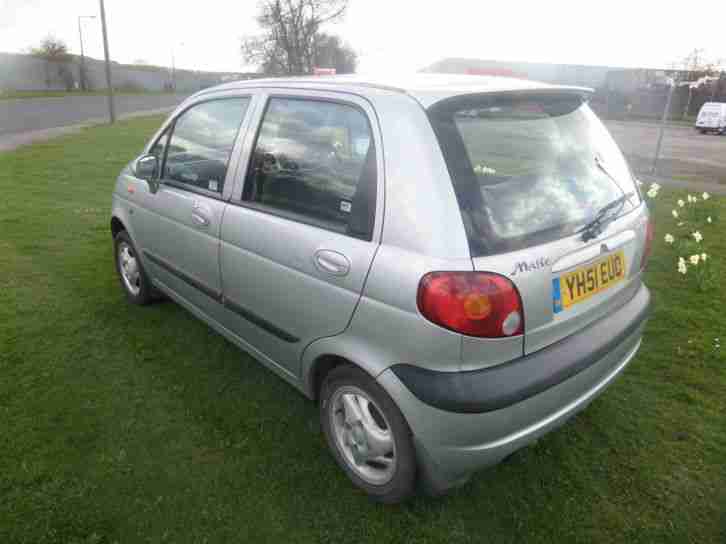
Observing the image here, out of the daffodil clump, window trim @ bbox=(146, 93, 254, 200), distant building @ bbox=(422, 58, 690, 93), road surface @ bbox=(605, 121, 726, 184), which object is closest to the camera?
window trim @ bbox=(146, 93, 254, 200)

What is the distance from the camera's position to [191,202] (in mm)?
3004

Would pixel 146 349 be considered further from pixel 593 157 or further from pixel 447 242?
pixel 593 157

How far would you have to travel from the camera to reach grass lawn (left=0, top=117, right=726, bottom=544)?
218cm

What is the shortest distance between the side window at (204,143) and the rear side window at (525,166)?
1.31 m

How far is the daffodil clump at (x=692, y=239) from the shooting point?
175 inches

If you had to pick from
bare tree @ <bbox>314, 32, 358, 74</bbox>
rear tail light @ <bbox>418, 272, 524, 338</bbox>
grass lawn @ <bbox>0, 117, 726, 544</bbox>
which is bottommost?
grass lawn @ <bbox>0, 117, 726, 544</bbox>

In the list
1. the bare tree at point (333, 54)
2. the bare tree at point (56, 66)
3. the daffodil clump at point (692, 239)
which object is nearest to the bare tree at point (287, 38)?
the bare tree at point (333, 54)

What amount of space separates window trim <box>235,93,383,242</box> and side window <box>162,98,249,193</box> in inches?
7.3

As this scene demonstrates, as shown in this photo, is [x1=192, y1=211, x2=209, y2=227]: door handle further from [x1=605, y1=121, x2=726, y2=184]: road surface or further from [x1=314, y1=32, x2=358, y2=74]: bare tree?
[x1=314, y1=32, x2=358, y2=74]: bare tree

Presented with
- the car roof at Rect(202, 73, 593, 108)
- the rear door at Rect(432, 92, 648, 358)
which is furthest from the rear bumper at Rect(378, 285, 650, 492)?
the car roof at Rect(202, 73, 593, 108)

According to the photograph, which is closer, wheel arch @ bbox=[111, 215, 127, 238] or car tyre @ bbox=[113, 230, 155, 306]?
car tyre @ bbox=[113, 230, 155, 306]

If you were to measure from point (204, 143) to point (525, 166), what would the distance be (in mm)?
1819

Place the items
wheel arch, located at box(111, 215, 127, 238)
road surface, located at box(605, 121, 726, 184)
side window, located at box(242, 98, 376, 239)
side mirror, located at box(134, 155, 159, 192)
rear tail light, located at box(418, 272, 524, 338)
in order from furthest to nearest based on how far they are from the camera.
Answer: road surface, located at box(605, 121, 726, 184)
wheel arch, located at box(111, 215, 127, 238)
side mirror, located at box(134, 155, 159, 192)
side window, located at box(242, 98, 376, 239)
rear tail light, located at box(418, 272, 524, 338)

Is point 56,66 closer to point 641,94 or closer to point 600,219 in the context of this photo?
point 641,94
